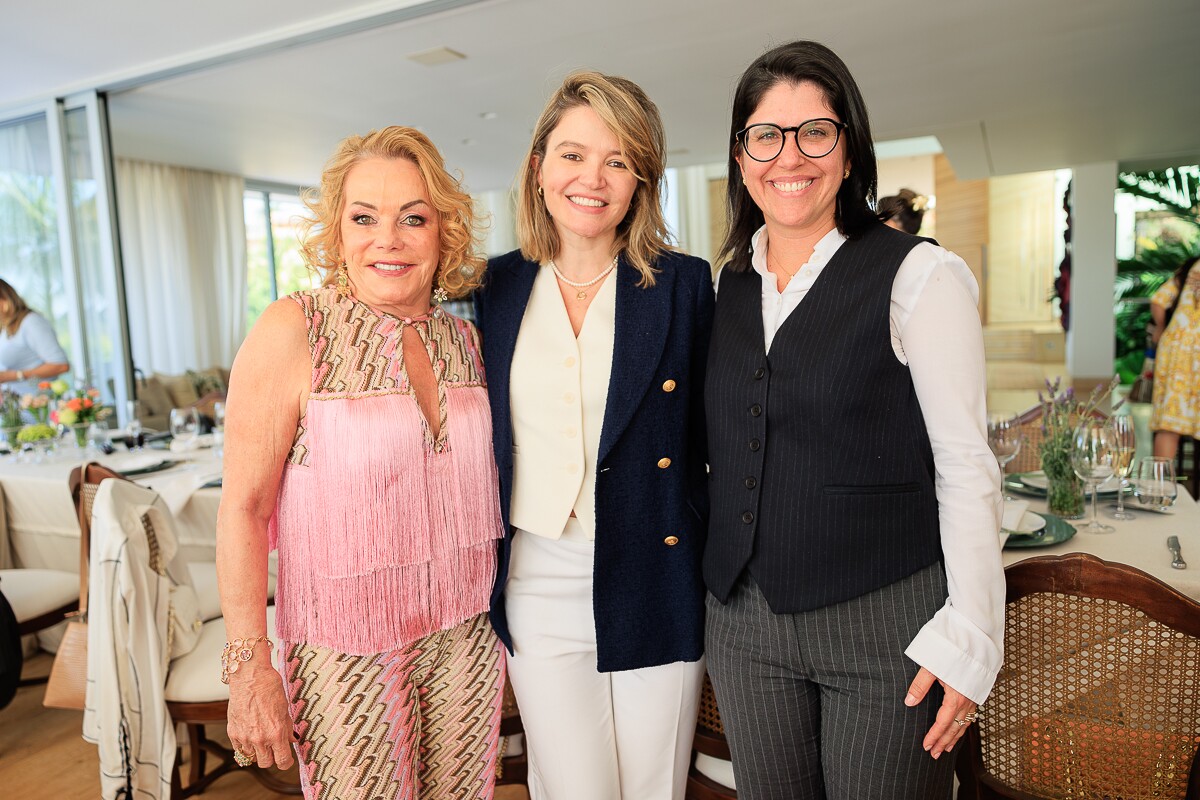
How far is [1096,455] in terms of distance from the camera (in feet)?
7.16

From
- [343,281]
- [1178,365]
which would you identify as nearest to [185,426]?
[343,281]

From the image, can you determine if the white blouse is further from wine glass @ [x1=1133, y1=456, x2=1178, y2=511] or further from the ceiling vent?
the ceiling vent

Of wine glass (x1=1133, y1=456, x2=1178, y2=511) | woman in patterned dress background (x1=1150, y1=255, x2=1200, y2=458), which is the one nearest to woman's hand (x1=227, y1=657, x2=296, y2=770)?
wine glass (x1=1133, y1=456, x2=1178, y2=511)

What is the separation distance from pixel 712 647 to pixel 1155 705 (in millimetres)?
681

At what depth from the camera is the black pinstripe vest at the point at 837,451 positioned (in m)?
1.17

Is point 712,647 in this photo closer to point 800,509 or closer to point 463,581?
point 800,509

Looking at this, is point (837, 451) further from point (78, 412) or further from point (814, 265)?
point (78, 412)

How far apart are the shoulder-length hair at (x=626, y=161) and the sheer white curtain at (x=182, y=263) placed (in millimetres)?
8253

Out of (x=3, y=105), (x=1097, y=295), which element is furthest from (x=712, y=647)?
(x=1097, y=295)

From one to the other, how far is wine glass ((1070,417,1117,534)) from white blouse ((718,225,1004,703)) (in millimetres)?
1252

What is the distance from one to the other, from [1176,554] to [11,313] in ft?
18.7

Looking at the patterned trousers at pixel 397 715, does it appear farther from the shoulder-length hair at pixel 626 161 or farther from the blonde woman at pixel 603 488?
the shoulder-length hair at pixel 626 161

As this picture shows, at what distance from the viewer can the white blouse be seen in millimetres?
1119

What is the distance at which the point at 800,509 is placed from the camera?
120cm
